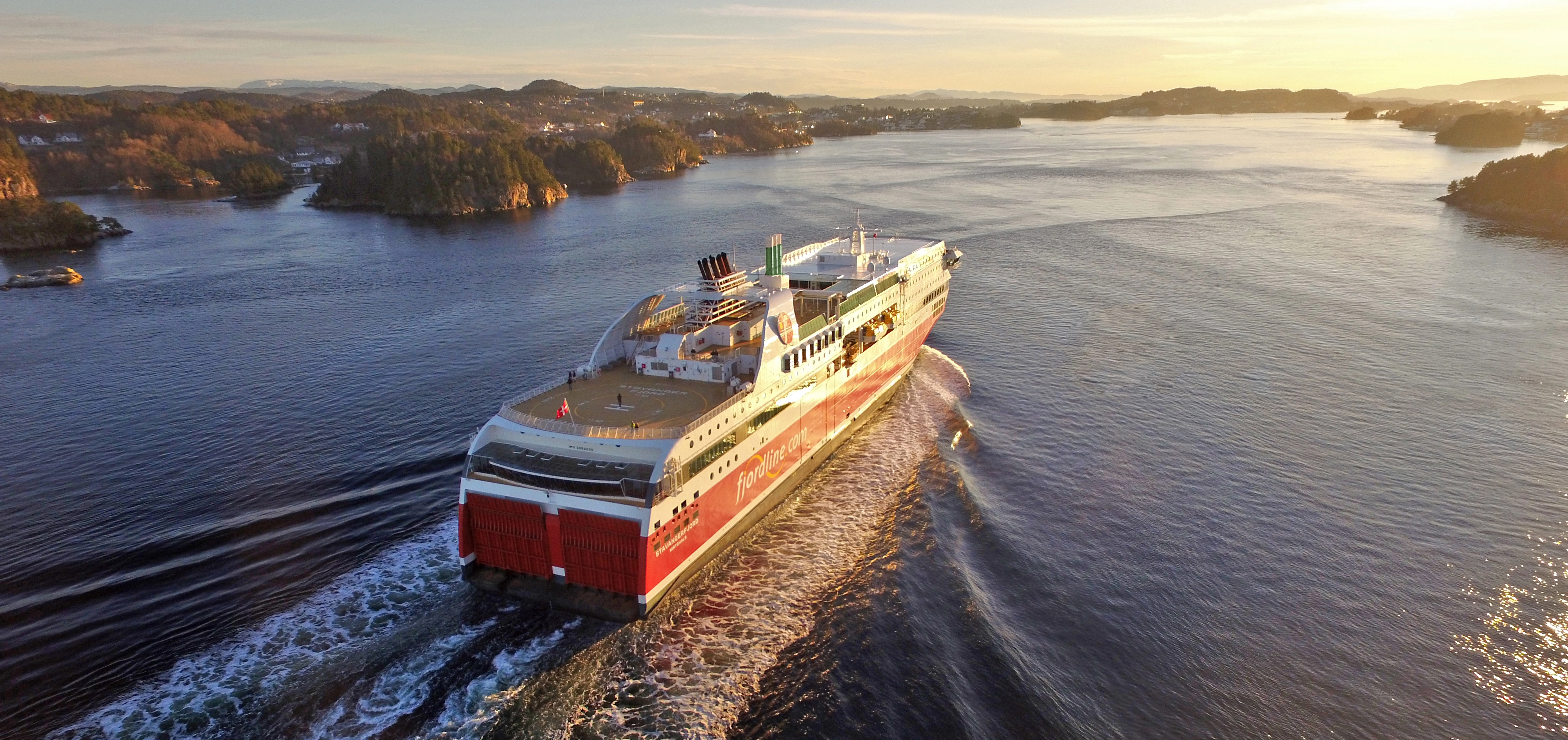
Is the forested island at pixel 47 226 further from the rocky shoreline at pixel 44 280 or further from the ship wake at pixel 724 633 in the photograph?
the ship wake at pixel 724 633

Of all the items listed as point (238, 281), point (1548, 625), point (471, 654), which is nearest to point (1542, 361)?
point (1548, 625)

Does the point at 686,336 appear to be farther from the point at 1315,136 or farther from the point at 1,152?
the point at 1315,136

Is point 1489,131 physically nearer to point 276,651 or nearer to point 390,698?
point 390,698

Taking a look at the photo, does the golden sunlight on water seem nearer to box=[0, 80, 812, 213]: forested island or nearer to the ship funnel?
the ship funnel

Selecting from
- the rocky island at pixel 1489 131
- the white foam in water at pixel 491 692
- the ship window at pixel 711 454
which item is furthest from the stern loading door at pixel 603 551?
the rocky island at pixel 1489 131

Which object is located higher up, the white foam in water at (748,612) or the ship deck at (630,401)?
the ship deck at (630,401)

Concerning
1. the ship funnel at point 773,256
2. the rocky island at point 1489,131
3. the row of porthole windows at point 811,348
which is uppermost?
the rocky island at point 1489,131
